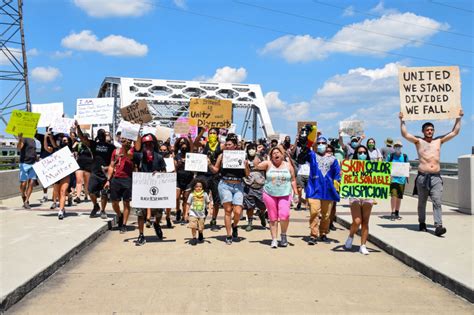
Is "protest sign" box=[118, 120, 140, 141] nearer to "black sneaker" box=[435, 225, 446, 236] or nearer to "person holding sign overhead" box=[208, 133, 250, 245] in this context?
"person holding sign overhead" box=[208, 133, 250, 245]

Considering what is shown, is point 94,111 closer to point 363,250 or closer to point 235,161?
point 235,161

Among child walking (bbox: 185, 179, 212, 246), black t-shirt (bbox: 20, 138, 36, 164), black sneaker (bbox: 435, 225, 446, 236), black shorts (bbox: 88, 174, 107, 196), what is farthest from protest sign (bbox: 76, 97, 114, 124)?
black sneaker (bbox: 435, 225, 446, 236)

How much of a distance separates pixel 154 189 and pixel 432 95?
18.1 feet

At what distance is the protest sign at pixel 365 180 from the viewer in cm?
827

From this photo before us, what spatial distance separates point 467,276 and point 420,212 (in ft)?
12.0

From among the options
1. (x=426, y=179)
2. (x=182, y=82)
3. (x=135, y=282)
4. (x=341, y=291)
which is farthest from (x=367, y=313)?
(x=182, y=82)

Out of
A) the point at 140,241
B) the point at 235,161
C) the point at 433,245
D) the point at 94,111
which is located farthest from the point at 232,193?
the point at 94,111

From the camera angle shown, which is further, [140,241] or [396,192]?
[396,192]

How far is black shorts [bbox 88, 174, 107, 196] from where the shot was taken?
10.7 meters

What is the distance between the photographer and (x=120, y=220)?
10.1 metres

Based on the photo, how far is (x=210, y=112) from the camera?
14359 mm

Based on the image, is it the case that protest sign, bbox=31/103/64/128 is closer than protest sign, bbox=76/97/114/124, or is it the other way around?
protest sign, bbox=31/103/64/128

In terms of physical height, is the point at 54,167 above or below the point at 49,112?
below

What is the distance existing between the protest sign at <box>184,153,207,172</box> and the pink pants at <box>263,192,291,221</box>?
5.80ft
